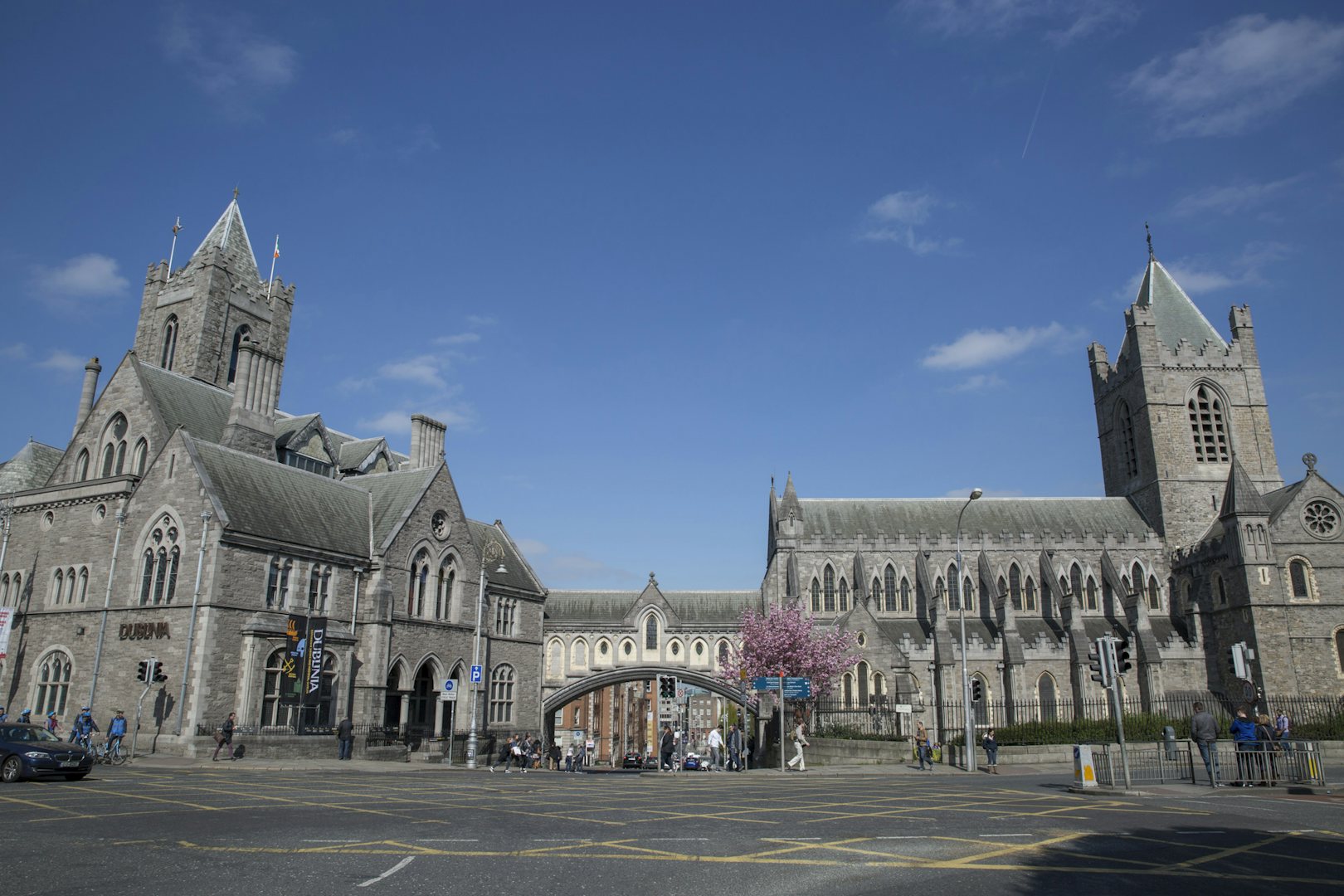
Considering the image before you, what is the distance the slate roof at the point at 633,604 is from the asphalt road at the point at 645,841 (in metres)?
40.8

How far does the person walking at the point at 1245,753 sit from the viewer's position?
19625 millimetres

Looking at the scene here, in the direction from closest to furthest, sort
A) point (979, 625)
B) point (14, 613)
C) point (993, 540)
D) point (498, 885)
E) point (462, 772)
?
1. point (498, 885)
2. point (462, 772)
3. point (14, 613)
4. point (979, 625)
5. point (993, 540)

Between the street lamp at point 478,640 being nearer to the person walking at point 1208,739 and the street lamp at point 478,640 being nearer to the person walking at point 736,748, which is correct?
the person walking at point 736,748

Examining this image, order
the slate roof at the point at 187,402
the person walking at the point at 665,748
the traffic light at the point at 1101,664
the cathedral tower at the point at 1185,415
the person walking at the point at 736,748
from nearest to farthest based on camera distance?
1. the traffic light at the point at 1101,664
2. the person walking at the point at 665,748
3. the person walking at the point at 736,748
4. the slate roof at the point at 187,402
5. the cathedral tower at the point at 1185,415

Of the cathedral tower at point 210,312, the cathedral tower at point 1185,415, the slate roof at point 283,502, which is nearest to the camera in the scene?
the slate roof at point 283,502

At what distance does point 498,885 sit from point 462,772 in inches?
833

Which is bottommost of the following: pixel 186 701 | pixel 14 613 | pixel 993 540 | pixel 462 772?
pixel 462 772

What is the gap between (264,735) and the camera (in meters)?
28.8

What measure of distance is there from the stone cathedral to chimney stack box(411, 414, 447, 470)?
125 mm

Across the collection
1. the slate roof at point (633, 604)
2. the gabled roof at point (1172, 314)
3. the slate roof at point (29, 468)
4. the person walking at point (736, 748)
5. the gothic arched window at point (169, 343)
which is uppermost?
the gabled roof at point (1172, 314)

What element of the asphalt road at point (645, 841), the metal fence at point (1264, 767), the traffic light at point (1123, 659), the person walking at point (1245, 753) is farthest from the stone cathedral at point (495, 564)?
the asphalt road at point (645, 841)

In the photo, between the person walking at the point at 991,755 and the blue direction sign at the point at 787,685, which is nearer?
the person walking at the point at 991,755

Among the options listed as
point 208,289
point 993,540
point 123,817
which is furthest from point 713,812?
point 208,289

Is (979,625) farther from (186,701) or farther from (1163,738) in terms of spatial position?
(186,701)
